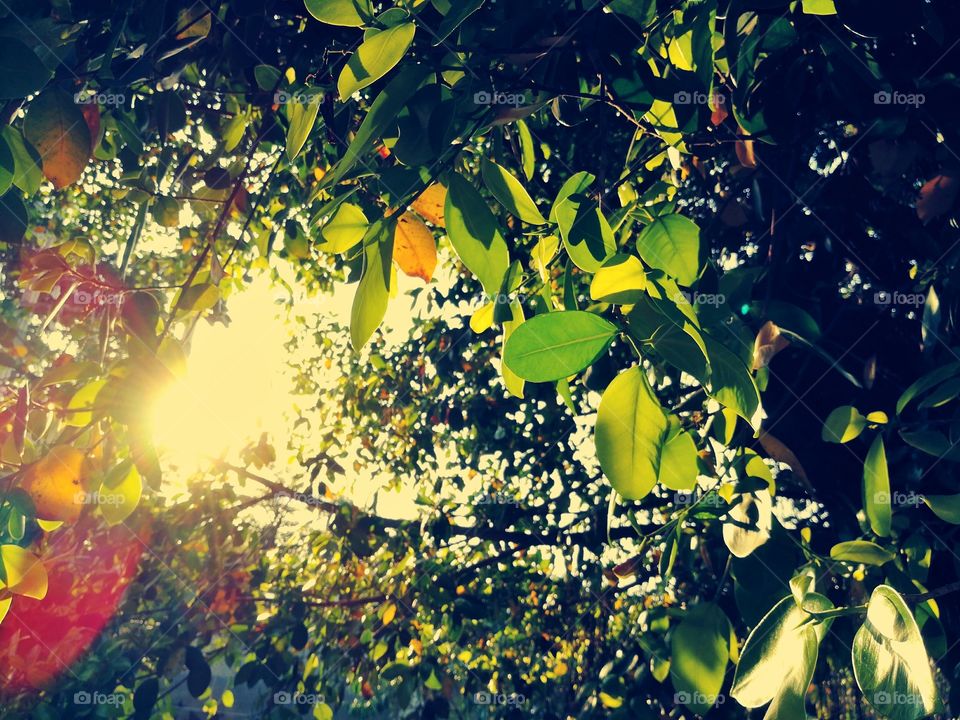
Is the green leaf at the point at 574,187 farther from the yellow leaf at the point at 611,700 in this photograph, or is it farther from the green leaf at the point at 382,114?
the yellow leaf at the point at 611,700

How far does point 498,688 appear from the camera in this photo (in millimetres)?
3566

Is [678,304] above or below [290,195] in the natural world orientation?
below

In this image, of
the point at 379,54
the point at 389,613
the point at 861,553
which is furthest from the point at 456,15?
the point at 389,613

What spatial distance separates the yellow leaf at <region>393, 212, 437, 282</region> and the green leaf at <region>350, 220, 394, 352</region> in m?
0.33

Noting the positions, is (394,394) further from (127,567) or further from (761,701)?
(761,701)

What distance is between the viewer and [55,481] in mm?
979

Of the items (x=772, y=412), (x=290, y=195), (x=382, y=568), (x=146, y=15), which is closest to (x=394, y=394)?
(x=382, y=568)

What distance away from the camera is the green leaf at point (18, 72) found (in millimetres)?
694

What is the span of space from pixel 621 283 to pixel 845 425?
622 millimetres

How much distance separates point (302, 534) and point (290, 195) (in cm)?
208

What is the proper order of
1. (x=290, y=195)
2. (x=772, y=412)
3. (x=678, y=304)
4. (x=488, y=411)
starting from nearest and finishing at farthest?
1. (x=678, y=304)
2. (x=772, y=412)
3. (x=290, y=195)
4. (x=488, y=411)

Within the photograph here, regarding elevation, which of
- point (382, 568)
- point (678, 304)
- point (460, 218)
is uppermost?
point (382, 568)

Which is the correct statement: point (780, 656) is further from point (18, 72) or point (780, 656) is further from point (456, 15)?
point (18, 72)

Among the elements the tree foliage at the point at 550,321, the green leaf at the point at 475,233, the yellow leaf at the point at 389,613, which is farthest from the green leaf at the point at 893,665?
the yellow leaf at the point at 389,613
